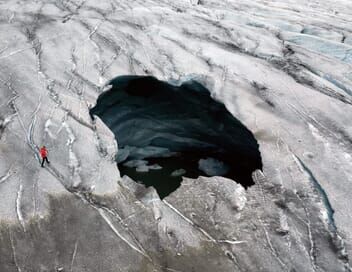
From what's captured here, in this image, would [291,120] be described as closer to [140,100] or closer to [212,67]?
[212,67]

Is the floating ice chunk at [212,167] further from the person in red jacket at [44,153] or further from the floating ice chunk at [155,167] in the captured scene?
the person in red jacket at [44,153]

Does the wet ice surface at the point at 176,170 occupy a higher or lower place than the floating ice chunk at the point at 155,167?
higher

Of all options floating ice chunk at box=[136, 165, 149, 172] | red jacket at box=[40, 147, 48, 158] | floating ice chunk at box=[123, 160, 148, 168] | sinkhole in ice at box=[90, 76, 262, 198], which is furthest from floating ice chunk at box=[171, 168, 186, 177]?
red jacket at box=[40, 147, 48, 158]

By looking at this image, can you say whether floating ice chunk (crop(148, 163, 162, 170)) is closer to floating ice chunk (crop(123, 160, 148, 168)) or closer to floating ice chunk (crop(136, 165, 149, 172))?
floating ice chunk (crop(136, 165, 149, 172))

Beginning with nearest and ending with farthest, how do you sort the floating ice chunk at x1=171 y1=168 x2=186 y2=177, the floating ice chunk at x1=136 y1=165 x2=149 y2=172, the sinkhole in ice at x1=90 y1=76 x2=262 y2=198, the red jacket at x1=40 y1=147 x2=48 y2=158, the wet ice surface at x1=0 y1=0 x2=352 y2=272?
the wet ice surface at x1=0 y1=0 x2=352 y2=272 < the red jacket at x1=40 y1=147 x2=48 y2=158 < the sinkhole in ice at x1=90 y1=76 x2=262 y2=198 < the floating ice chunk at x1=171 y1=168 x2=186 y2=177 < the floating ice chunk at x1=136 y1=165 x2=149 y2=172

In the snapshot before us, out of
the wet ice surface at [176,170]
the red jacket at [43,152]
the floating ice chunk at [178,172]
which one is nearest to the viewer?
the wet ice surface at [176,170]

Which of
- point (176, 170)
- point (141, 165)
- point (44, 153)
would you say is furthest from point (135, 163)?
point (44, 153)

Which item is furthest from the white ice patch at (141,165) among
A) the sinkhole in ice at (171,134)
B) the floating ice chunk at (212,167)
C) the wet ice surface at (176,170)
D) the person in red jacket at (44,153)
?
the person in red jacket at (44,153)
